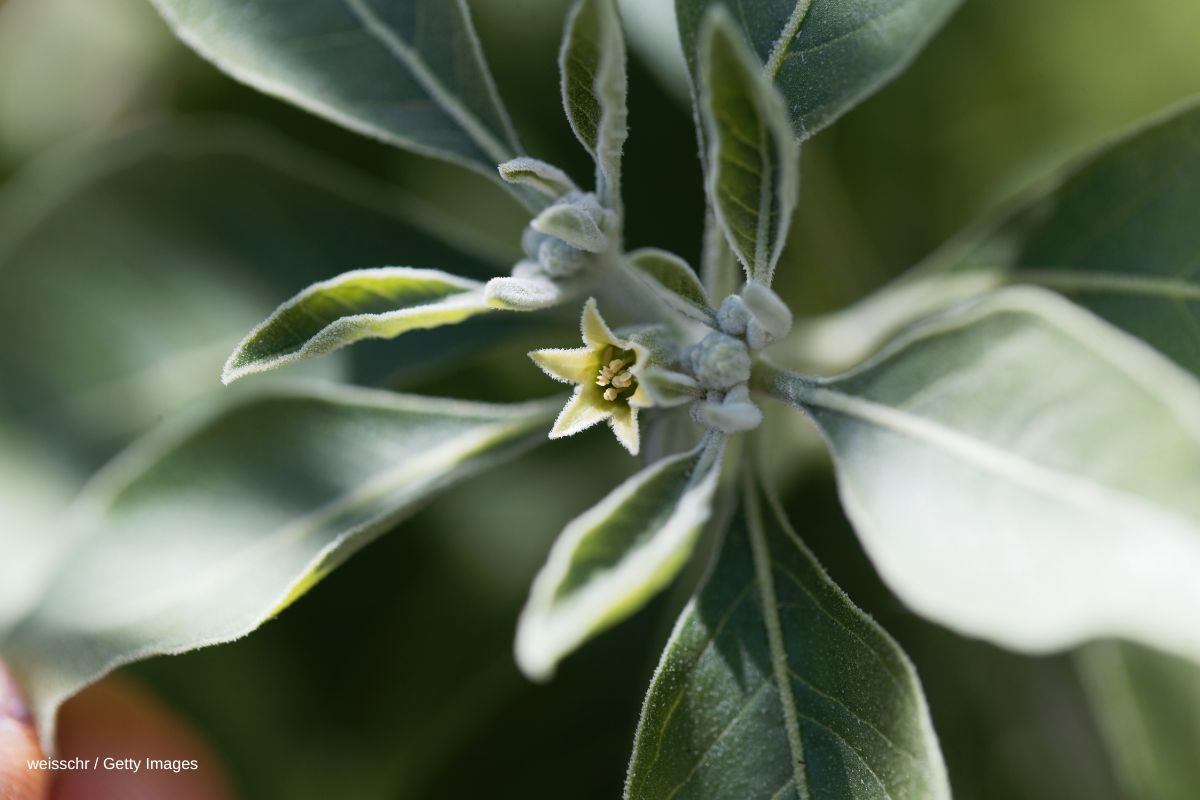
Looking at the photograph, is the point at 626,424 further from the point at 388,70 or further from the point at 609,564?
the point at 388,70

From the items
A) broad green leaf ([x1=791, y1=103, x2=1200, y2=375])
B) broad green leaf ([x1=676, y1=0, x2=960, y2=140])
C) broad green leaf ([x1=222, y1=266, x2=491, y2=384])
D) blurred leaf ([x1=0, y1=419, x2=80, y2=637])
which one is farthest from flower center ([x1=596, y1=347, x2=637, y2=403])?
blurred leaf ([x1=0, y1=419, x2=80, y2=637])

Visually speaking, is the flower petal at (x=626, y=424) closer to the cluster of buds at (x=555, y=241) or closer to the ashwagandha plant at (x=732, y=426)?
the ashwagandha plant at (x=732, y=426)

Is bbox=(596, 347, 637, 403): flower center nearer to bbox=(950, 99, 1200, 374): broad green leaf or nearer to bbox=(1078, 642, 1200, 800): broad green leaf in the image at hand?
bbox=(950, 99, 1200, 374): broad green leaf

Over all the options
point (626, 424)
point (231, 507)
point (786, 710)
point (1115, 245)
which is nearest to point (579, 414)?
point (626, 424)

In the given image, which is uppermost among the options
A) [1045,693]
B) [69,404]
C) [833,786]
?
[69,404]

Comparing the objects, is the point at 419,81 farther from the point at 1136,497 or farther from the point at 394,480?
the point at 1136,497

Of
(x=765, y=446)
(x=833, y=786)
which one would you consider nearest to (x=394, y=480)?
(x=765, y=446)

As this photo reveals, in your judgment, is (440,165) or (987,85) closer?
(987,85)
